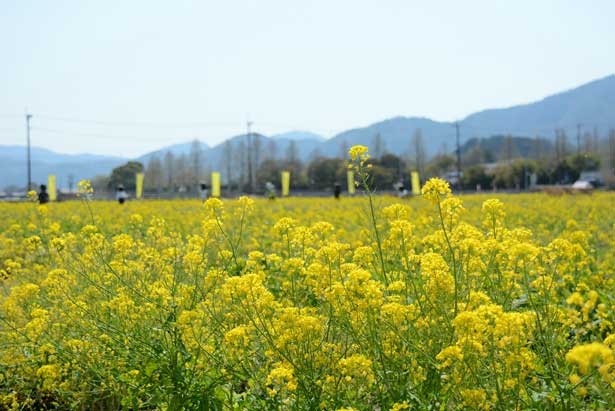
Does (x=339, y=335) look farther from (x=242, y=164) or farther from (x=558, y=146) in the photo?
(x=558, y=146)

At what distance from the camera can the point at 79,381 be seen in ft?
11.0

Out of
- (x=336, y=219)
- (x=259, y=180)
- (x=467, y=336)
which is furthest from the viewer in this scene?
(x=259, y=180)

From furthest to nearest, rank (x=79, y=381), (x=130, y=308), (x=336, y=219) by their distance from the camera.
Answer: (x=336, y=219) → (x=79, y=381) → (x=130, y=308)

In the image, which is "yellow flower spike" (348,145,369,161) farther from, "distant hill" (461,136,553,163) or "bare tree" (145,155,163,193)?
"bare tree" (145,155,163,193)

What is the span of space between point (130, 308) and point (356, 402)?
133cm

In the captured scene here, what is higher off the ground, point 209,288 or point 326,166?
point 326,166

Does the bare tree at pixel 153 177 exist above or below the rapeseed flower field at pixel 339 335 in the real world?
above

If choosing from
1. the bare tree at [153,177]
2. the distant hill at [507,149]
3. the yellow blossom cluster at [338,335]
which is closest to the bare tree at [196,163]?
A: the bare tree at [153,177]

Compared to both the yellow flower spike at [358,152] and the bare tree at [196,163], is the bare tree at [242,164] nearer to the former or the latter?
the bare tree at [196,163]

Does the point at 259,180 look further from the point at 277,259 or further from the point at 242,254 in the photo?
the point at 277,259

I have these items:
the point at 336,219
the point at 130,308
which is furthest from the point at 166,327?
the point at 336,219

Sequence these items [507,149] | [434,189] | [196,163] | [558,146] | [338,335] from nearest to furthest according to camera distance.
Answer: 1. [434,189]
2. [338,335]
3. [558,146]
4. [507,149]
5. [196,163]

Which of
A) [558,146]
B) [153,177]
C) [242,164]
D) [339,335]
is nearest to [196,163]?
[153,177]

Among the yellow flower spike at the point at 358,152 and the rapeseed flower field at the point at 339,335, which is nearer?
the rapeseed flower field at the point at 339,335
